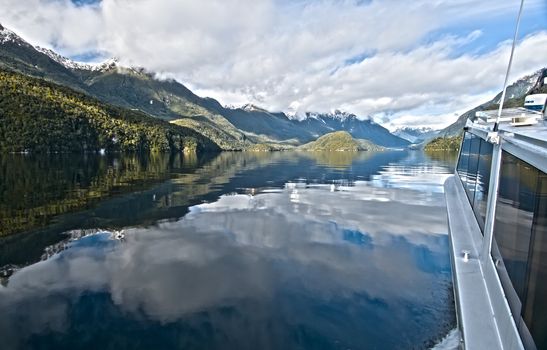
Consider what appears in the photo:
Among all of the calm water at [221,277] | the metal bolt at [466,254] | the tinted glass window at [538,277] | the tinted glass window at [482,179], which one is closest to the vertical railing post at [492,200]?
the metal bolt at [466,254]

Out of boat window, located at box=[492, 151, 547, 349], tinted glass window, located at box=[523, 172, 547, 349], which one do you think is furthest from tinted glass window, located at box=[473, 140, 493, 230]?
tinted glass window, located at box=[523, 172, 547, 349]

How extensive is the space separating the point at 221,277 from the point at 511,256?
1182 centimetres

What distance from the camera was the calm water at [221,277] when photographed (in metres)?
11.8

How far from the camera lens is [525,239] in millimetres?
6586

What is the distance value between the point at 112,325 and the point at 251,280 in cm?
591

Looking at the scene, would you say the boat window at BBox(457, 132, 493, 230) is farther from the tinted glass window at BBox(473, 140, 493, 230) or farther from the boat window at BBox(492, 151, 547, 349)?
the boat window at BBox(492, 151, 547, 349)

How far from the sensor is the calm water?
38.5ft

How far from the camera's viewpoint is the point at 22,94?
196m

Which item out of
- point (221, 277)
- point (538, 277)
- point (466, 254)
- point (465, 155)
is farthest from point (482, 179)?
point (221, 277)

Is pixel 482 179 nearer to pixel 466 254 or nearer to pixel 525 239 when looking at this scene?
pixel 466 254

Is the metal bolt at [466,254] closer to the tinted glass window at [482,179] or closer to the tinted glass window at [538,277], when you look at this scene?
the tinted glass window at [482,179]

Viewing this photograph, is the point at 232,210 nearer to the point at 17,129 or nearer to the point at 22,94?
the point at 17,129

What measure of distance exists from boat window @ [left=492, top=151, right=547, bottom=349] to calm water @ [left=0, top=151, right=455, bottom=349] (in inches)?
205

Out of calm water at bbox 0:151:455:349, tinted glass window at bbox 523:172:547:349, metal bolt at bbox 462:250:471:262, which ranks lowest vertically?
calm water at bbox 0:151:455:349
